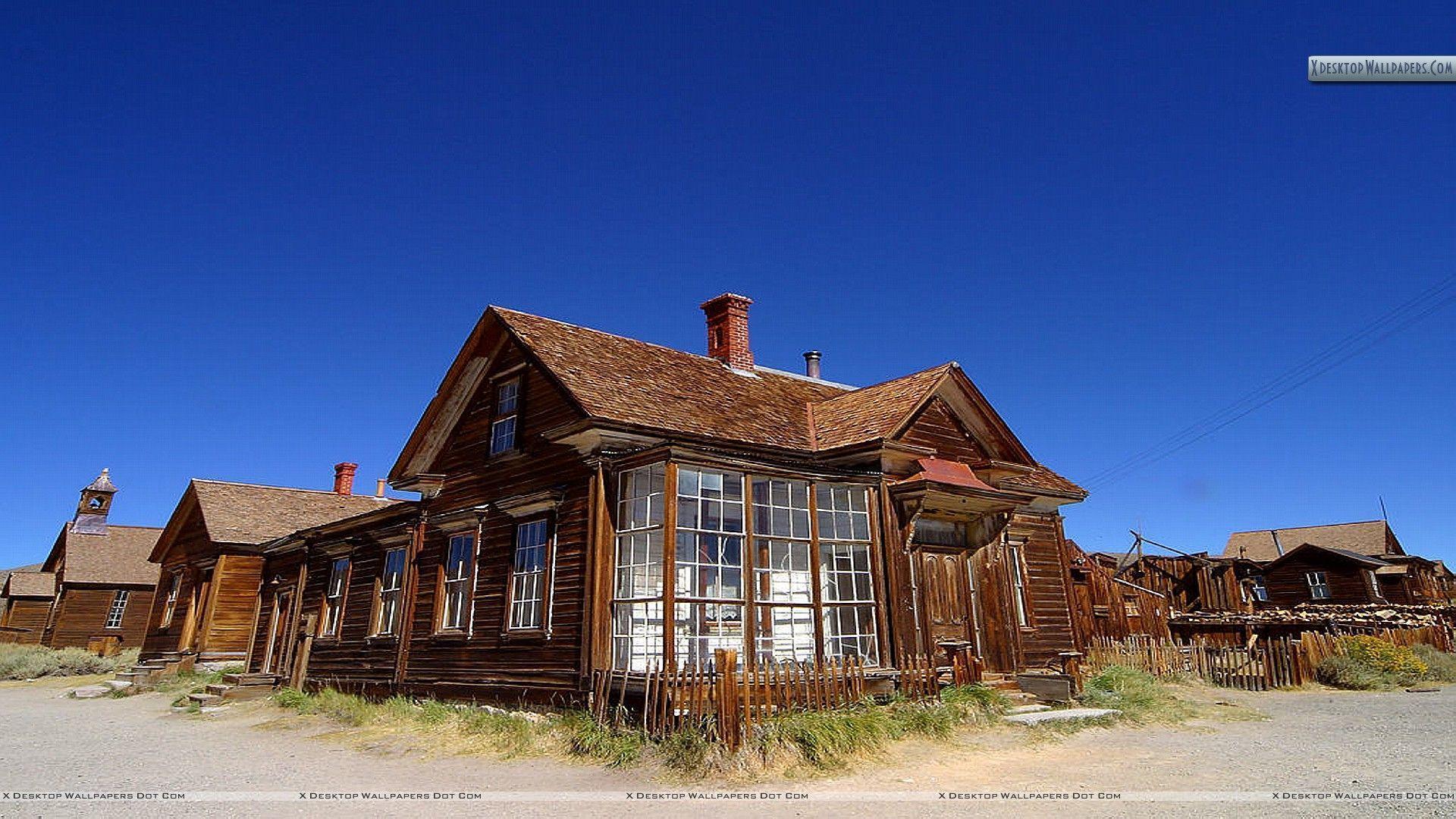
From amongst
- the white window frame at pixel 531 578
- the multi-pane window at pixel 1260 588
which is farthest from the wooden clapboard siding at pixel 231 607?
the multi-pane window at pixel 1260 588

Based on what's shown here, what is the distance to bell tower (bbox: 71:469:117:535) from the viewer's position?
3878 centimetres

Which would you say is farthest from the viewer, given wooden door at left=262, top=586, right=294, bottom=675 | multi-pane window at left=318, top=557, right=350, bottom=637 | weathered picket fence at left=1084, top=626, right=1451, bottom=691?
wooden door at left=262, top=586, right=294, bottom=675

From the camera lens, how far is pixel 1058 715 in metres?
11.7

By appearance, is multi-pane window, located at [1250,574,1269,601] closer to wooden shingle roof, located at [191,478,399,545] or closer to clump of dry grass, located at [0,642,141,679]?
wooden shingle roof, located at [191,478,399,545]

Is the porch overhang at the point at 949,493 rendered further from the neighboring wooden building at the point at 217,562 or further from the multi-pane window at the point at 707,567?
the neighboring wooden building at the point at 217,562

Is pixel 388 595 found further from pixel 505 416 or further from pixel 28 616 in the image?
pixel 28 616

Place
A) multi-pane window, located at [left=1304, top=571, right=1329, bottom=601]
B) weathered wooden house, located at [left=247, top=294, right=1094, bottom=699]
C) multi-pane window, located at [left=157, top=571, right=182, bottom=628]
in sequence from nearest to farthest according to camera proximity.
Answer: weathered wooden house, located at [left=247, top=294, right=1094, bottom=699] < multi-pane window, located at [left=157, top=571, right=182, bottom=628] < multi-pane window, located at [left=1304, top=571, right=1329, bottom=601]

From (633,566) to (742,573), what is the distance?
1671 mm

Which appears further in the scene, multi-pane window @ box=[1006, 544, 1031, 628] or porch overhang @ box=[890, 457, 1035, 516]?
multi-pane window @ box=[1006, 544, 1031, 628]

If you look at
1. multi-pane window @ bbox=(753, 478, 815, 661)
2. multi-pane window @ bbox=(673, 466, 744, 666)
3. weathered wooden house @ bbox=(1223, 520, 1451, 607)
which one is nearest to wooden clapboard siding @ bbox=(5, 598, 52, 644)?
multi-pane window @ bbox=(673, 466, 744, 666)

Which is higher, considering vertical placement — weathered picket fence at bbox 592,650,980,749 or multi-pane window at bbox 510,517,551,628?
multi-pane window at bbox 510,517,551,628

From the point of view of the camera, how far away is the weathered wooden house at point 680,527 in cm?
1177

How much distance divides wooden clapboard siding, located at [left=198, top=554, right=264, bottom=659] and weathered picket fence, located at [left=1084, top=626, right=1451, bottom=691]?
2291cm

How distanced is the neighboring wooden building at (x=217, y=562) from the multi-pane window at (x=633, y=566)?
15.2 m
